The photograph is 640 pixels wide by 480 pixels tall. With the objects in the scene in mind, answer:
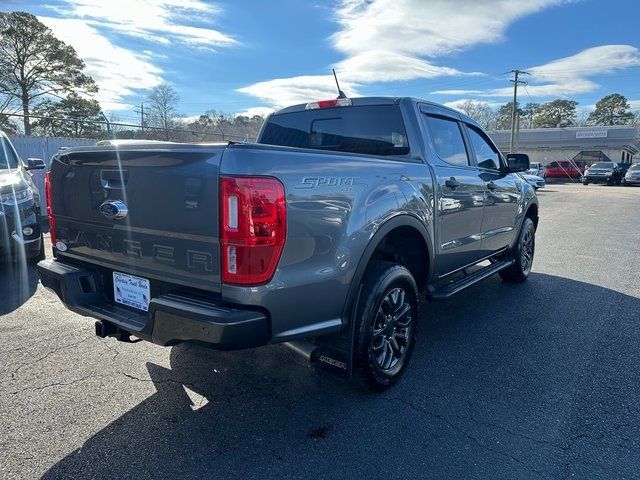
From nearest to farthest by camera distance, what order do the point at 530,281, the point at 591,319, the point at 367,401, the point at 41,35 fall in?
the point at 367,401, the point at 591,319, the point at 530,281, the point at 41,35

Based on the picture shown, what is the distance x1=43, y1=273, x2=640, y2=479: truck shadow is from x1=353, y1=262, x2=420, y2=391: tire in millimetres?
168

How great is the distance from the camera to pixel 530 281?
6188 millimetres

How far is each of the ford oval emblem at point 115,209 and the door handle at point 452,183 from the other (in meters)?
2.52

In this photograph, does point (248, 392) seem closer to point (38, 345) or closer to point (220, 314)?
point (220, 314)

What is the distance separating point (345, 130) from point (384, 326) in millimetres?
1833

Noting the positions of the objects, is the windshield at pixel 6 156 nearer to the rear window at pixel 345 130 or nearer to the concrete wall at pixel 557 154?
the rear window at pixel 345 130

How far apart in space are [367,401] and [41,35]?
32.3 metres

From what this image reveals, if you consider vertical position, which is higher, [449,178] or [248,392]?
[449,178]

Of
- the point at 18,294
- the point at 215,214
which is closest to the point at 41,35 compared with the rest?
the point at 18,294

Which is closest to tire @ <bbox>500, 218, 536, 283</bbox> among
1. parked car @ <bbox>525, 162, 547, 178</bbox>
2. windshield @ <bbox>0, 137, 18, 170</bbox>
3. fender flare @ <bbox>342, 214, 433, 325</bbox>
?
fender flare @ <bbox>342, 214, 433, 325</bbox>

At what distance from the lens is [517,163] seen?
532 cm

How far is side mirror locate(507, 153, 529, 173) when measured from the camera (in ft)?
17.3

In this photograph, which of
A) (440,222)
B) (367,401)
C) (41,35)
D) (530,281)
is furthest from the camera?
(41,35)

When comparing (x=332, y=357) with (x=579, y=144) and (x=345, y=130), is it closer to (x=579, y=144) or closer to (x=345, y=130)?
(x=345, y=130)
